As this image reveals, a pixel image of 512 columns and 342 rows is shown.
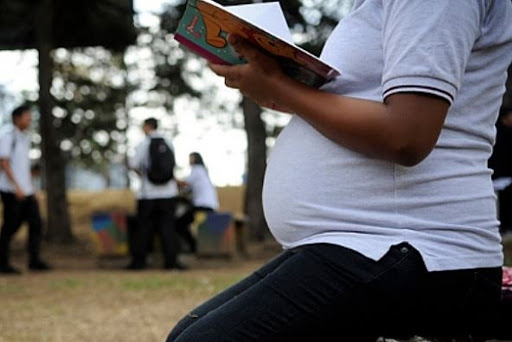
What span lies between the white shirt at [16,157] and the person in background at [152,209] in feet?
4.14

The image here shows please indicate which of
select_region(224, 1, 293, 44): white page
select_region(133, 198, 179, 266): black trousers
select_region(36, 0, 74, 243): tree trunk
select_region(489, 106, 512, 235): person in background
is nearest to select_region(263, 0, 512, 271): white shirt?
select_region(224, 1, 293, 44): white page

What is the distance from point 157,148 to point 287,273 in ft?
27.1

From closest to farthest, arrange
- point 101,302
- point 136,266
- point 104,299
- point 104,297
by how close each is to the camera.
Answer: point 101,302 < point 104,299 < point 104,297 < point 136,266

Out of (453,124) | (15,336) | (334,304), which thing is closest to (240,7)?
(453,124)

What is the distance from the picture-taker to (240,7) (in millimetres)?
1734

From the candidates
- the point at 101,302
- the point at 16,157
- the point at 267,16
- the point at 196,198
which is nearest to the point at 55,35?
the point at 196,198

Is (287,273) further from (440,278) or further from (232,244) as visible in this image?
(232,244)

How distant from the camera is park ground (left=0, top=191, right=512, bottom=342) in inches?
212

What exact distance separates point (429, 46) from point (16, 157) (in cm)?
833

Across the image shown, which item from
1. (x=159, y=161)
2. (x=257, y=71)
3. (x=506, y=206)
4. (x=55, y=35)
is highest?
(x=55, y=35)

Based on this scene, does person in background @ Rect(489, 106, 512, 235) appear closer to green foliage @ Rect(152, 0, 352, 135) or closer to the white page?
green foliage @ Rect(152, 0, 352, 135)

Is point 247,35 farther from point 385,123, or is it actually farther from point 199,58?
point 199,58

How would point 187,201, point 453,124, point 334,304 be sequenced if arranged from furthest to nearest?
point 187,201, point 453,124, point 334,304

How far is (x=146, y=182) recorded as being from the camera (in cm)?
1000
